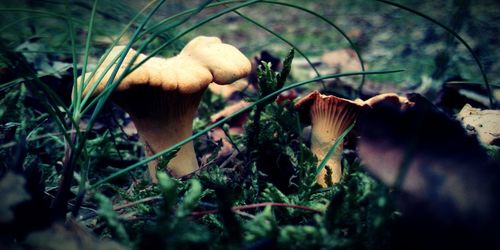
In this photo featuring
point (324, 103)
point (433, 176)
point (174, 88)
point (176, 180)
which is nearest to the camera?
point (433, 176)

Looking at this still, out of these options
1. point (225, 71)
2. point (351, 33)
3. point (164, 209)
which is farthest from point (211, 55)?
point (351, 33)

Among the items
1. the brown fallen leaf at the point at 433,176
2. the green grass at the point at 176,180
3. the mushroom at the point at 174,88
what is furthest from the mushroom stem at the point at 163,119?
the brown fallen leaf at the point at 433,176

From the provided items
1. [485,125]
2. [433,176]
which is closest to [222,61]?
[433,176]

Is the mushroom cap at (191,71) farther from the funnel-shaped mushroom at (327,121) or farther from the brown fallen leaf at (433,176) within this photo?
the brown fallen leaf at (433,176)

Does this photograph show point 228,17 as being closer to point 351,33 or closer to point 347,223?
point 351,33

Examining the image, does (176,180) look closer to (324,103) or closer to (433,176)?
(324,103)

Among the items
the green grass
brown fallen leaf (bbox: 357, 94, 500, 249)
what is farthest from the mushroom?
brown fallen leaf (bbox: 357, 94, 500, 249)

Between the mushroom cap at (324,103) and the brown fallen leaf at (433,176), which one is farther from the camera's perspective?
the mushroom cap at (324,103)
